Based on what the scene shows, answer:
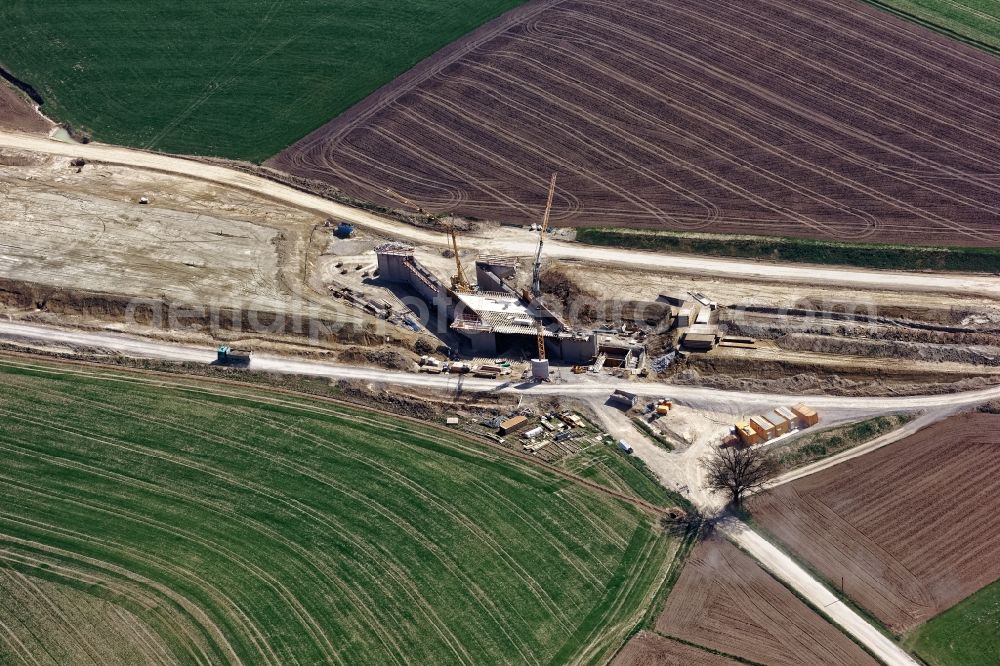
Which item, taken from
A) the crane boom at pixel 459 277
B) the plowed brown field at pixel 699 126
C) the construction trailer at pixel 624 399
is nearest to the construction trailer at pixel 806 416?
the construction trailer at pixel 624 399

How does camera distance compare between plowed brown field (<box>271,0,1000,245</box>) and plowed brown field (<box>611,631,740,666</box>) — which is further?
plowed brown field (<box>271,0,1000,245</box>)

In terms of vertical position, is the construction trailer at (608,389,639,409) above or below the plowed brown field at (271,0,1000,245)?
below

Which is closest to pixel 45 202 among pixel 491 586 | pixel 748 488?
pixel 491 586

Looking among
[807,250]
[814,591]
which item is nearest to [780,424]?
[814,591]

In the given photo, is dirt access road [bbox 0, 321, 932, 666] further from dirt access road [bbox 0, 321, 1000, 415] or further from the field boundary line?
the field boundary line

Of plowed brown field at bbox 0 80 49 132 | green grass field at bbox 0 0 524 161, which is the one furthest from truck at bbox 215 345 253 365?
plowed brown field at bbox 0 80 49 132

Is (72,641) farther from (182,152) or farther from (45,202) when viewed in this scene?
(182,152)
